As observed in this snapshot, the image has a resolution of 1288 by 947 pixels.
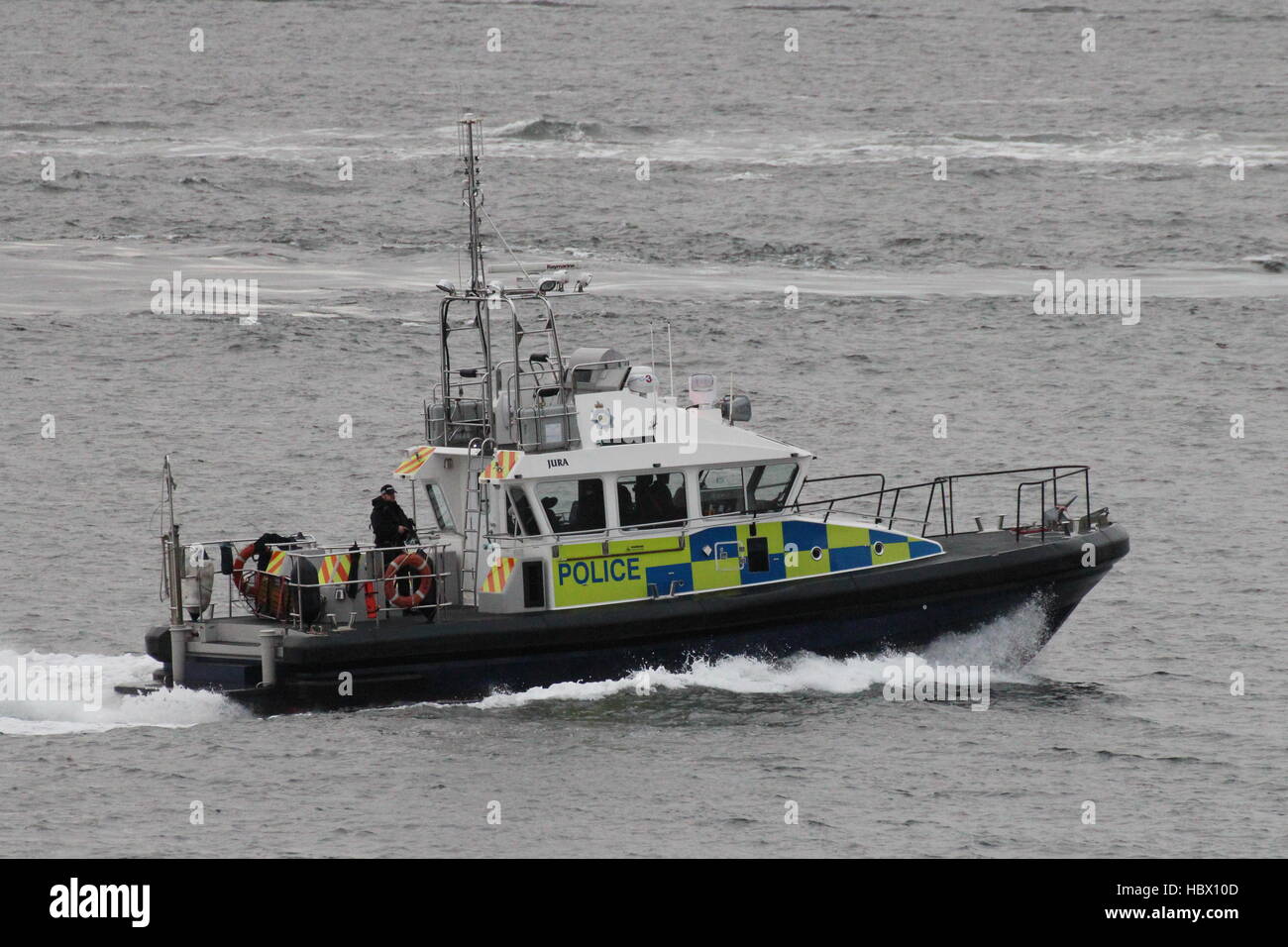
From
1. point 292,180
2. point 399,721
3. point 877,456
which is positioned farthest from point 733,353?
point 292,180

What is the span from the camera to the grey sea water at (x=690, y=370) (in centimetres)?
1841

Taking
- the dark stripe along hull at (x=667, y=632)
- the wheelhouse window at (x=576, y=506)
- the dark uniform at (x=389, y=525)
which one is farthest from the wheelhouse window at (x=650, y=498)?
the dark uniform at (x=389, y=525)

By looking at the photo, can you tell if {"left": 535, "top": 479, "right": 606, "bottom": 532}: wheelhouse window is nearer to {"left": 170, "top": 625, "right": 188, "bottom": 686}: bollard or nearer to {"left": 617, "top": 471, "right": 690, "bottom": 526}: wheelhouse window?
{"left": 617, "top": 471, "right": 690, "bottom": 526}: wheelhouse window

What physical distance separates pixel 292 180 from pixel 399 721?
147ft

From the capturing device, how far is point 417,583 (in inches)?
813

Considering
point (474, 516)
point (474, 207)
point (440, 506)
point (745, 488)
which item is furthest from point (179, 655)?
point (745, 488)

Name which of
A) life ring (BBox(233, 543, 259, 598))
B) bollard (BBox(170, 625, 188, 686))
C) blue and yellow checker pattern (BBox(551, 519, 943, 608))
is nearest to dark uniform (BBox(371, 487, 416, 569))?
life ring (BBox(233, 543, 259, 598))

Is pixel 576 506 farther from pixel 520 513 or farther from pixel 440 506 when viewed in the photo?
pixel 440 506

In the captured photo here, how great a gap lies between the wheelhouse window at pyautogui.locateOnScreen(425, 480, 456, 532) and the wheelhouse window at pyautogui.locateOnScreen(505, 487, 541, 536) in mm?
1026

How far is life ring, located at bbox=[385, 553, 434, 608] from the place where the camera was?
20.4m

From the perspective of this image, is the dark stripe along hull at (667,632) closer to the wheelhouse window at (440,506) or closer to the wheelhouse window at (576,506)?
the wheelhouse window at (576,506)

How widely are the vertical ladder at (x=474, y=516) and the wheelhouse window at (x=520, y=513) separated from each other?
1.17 ft

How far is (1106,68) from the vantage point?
320 ft

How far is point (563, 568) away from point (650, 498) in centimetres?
118
